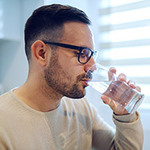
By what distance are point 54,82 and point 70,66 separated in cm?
11

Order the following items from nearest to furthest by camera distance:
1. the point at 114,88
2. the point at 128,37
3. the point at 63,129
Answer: the point at 114,88 → the point at 63,129 → the point at 128,37

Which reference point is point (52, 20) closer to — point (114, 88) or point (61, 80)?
point (61, 80)

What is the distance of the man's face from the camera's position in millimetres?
846

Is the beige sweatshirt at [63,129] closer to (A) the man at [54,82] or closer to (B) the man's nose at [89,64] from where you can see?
(A) the man at [54,82]

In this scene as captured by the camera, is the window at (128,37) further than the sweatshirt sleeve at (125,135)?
Yes

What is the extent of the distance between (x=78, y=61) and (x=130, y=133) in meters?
0.43

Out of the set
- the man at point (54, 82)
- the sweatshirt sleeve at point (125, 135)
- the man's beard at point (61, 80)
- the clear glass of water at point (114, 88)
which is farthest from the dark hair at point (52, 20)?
the sweatshirt sleeve at point (125, 135)

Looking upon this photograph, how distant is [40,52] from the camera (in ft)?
2.89

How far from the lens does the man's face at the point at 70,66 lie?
85 centimetres

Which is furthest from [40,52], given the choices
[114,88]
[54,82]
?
[114,88]

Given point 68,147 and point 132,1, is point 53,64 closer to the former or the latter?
point 68,147

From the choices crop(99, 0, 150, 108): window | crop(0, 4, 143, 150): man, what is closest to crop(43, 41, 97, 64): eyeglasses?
crop(0, 4, 143, 150): man

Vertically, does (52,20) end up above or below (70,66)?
above

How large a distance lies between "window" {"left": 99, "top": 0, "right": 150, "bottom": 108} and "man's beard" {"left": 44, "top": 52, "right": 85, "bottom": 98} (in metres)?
0.54
